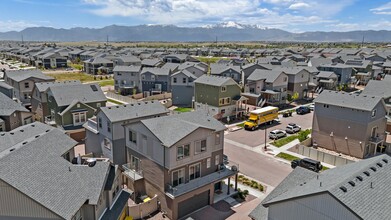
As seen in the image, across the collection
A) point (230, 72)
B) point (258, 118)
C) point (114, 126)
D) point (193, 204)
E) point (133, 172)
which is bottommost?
point (193, 204)

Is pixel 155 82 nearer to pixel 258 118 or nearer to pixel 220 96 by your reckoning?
pixel 220 96

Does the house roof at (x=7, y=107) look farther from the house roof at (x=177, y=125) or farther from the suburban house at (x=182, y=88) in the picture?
the suburban house at (x=182, y=88)

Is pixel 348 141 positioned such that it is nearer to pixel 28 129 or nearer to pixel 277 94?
pixel 277 94

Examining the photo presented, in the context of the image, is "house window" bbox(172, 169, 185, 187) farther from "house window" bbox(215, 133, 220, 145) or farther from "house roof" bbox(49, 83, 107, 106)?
"house roof" bbox(49, 83, 107, 106)

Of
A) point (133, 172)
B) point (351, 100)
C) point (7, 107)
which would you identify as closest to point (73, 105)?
point (7, 107)

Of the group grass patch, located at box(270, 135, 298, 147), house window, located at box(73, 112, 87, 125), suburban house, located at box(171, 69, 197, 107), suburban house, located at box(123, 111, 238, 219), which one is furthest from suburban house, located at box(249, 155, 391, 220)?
suburban house, located at box(171, 69, 197, 107)

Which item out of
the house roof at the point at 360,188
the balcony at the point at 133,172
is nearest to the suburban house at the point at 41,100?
the balcony at the point at 133,172
